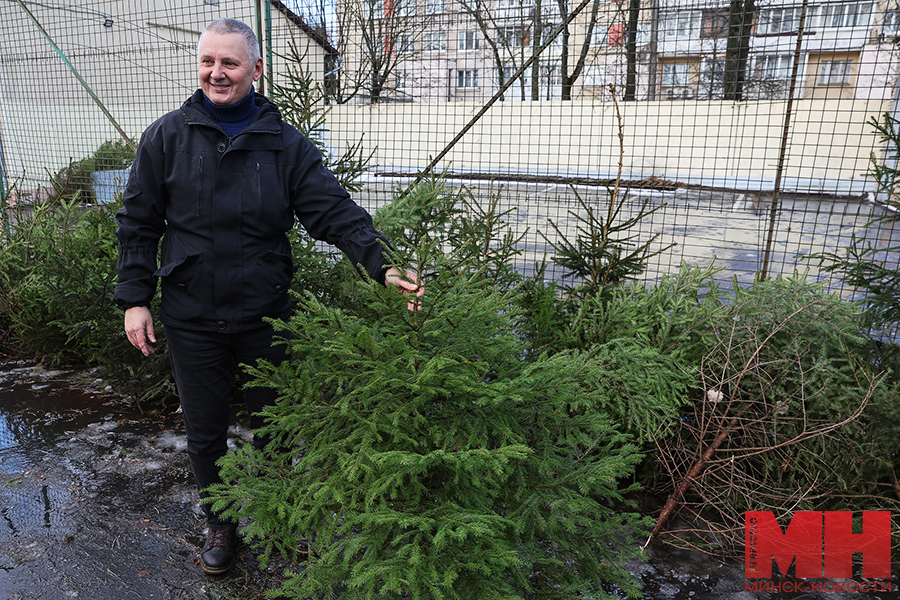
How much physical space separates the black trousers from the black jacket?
0.26 ft

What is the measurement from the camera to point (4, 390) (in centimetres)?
440

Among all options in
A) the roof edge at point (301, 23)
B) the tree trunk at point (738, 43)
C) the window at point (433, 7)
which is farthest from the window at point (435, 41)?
the tree trunk at point (738, 43)

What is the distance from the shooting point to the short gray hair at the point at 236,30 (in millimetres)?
2205

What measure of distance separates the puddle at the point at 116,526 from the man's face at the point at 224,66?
1.95 metres

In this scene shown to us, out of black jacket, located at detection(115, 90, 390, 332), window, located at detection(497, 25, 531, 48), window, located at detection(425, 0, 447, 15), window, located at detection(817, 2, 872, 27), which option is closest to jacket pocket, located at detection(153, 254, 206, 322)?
black jacket, located at detection(115, 90, 390, 332)

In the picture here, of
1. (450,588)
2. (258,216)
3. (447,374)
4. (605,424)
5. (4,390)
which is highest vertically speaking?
(258,216)

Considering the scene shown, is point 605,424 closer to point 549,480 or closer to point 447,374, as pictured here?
point 549,480

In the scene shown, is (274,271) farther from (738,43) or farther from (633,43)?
(738,43)

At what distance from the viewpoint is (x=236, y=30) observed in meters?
2.22

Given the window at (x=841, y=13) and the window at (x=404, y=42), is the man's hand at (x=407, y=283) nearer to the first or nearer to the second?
the window at (x=841, y=13)

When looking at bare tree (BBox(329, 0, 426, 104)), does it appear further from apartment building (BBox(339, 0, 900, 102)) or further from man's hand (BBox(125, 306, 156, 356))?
man's hand (BBox(125, 306, 156, 356))

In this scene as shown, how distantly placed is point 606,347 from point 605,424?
3.12 ft

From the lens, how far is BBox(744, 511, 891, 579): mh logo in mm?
2631

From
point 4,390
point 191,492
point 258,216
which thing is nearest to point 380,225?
point 258,216
